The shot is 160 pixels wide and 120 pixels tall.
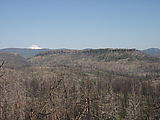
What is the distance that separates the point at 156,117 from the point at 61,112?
218ft

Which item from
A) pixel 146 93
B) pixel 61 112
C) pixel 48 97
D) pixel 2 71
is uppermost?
pixel 2 71

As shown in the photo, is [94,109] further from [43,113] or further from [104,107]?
[43,113]

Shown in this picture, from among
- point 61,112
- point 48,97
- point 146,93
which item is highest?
point 48,97

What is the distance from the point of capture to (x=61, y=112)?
3.93 metres

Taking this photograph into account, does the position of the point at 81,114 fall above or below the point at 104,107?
above

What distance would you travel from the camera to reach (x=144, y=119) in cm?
6225

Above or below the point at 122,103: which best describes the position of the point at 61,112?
above

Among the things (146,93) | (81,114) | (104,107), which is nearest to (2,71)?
(81,114)

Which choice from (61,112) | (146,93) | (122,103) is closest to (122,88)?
(146,93)

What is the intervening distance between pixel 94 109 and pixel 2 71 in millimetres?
58790

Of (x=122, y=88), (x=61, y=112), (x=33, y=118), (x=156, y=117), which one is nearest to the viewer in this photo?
(x=33, y=118)

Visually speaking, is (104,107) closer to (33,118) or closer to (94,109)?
(94,109)

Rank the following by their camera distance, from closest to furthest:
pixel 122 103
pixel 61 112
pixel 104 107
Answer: pixel 61 112, pixel 104 107, pixel 122 103

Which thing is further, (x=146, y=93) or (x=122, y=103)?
(x=146, y=93)
